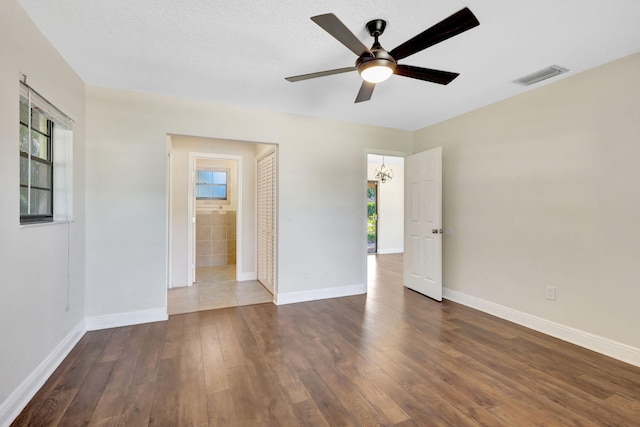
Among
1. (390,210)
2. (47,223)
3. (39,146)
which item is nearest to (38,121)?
(39,146)

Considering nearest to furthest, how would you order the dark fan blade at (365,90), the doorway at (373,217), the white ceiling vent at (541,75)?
the dark fan blade at (365,90)
the white ceiling vent at (541,75)
the doorway at (373,217)

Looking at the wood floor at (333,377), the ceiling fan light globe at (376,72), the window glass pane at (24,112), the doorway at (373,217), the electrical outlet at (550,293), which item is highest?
the ceiling fan light globe at (376,72)

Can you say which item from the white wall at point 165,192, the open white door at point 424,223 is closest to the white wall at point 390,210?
the open white door at point 424,223

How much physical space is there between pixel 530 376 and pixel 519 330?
99 cm

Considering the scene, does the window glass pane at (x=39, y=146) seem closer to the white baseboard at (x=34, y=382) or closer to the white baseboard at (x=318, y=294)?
the white baseboard at (x=34, y=382)

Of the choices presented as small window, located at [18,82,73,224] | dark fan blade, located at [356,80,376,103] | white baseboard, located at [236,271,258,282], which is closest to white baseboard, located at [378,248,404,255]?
white baseboard, located at [236,271,258,282]

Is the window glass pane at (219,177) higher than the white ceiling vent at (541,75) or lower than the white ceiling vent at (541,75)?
lower

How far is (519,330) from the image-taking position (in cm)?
299

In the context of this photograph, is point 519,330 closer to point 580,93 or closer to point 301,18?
point 580,93

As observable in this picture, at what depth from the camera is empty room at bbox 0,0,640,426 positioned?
5.95 ft

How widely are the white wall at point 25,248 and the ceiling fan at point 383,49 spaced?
5.67 feet

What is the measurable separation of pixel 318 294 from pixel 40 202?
303 centimetres

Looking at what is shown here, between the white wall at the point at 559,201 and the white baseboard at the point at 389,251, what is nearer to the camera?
the white wall at the point at 559,201

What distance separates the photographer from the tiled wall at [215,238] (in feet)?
20.7
